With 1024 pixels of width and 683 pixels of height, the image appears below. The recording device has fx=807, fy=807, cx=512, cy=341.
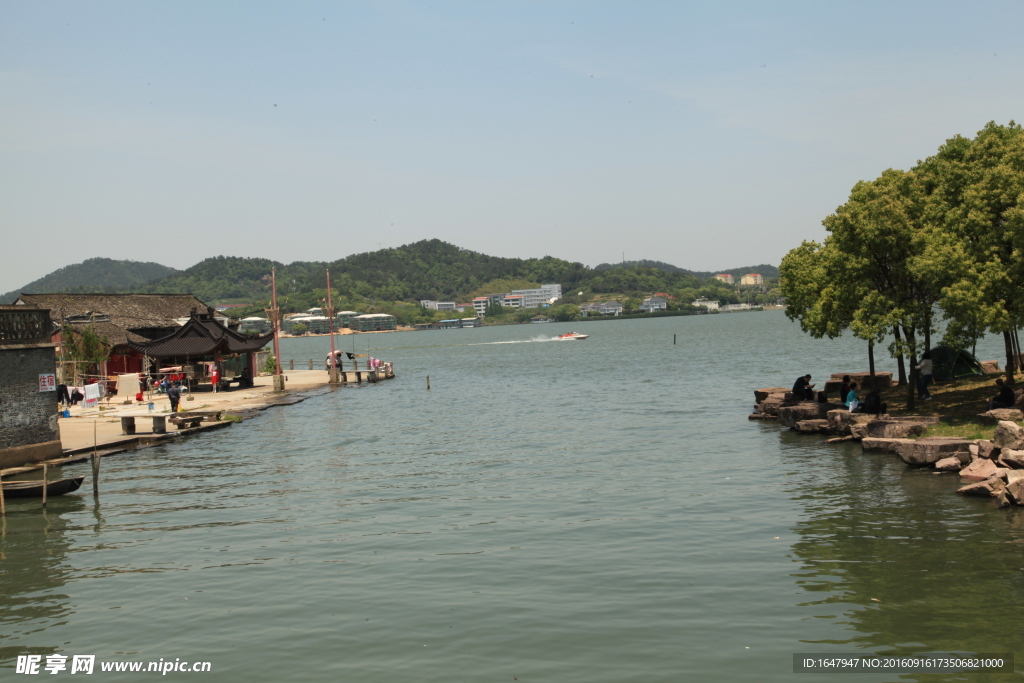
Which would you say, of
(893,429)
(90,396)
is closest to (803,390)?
(893,429)

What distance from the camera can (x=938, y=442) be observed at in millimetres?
23719

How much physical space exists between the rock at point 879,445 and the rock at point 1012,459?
4917 millimetres

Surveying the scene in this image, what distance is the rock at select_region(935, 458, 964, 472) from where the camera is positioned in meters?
22.6

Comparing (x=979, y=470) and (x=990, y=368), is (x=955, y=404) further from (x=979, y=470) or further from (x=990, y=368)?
(x=979, y=470)

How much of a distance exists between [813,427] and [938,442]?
8.09 m

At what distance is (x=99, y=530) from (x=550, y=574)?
1250cm

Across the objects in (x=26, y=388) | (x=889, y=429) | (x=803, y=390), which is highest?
(x=26, y=388)

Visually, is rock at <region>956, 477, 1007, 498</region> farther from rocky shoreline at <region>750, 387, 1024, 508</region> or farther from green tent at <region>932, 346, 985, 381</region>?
green tent at <region>932, 346, 985, 381</region>

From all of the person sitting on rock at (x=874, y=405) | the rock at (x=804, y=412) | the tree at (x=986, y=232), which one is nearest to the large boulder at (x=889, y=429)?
the person sitting on rock at (x=874, y=405)

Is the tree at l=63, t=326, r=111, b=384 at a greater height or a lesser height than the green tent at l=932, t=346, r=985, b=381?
greater

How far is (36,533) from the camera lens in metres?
20.8

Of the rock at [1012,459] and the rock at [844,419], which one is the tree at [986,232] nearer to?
the rock at [844,419]

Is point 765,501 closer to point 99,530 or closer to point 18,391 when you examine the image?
point 99,530

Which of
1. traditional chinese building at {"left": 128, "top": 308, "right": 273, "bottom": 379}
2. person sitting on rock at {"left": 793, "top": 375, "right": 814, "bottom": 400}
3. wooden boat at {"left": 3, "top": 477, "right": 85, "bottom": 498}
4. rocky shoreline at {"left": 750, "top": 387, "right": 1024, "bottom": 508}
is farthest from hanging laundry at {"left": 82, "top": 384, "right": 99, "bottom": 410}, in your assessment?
person sitting on rock at {"left": 793, "top": 375, "right": 814, "bottom": 400}
